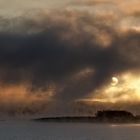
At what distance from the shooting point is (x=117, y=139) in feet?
630

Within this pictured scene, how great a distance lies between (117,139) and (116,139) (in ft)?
1.33

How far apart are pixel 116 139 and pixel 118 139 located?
0.70m

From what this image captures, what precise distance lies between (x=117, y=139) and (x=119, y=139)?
0.70 m

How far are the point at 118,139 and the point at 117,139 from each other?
34 cm

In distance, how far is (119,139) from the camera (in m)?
192

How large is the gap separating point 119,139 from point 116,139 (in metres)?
1.10

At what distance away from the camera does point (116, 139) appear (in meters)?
192

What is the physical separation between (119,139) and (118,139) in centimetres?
40
